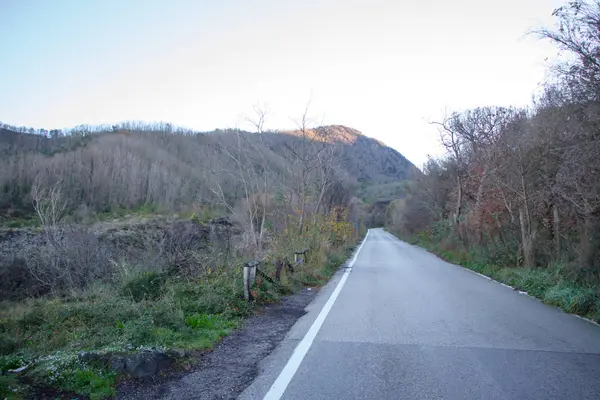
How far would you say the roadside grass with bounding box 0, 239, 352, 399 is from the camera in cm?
448

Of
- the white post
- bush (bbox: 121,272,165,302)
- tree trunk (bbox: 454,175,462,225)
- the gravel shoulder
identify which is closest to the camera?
the gravel shoulder

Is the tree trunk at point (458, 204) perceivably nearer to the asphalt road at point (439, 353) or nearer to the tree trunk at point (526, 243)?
the tree trunk at point (526, 243)

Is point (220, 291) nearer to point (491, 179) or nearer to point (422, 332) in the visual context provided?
point (422, 332)

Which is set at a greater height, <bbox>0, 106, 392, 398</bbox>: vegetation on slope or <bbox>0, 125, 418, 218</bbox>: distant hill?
<bbox>0, 125, 418, 218</bbox>: distant hill

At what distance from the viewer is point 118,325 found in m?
6.55

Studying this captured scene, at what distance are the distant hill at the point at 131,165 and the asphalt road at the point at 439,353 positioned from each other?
38.5 feet

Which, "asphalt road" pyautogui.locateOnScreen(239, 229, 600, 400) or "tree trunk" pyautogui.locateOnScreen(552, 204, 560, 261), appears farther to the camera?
"tree trunk" pyautogui.locateOnScreen(552, 204, 560, 261)

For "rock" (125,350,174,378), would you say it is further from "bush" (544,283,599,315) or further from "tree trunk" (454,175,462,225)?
"tree trunk" (454,175,462,225)

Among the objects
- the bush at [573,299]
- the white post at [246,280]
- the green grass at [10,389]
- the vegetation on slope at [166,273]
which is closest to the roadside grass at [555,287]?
the bush at [573,299]

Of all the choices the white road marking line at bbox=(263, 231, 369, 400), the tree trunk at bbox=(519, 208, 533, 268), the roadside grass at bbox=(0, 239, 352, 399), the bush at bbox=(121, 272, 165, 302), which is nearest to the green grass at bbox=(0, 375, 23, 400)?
the roadside grass at bbox=(0, 239, 352, 399)

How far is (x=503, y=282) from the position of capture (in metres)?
14.2

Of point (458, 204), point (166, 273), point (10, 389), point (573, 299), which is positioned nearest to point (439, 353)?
point (10, 389)

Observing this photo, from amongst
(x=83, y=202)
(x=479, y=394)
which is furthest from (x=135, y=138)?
(x=479, y=394)

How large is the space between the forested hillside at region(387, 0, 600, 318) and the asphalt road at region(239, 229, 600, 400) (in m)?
2.05
